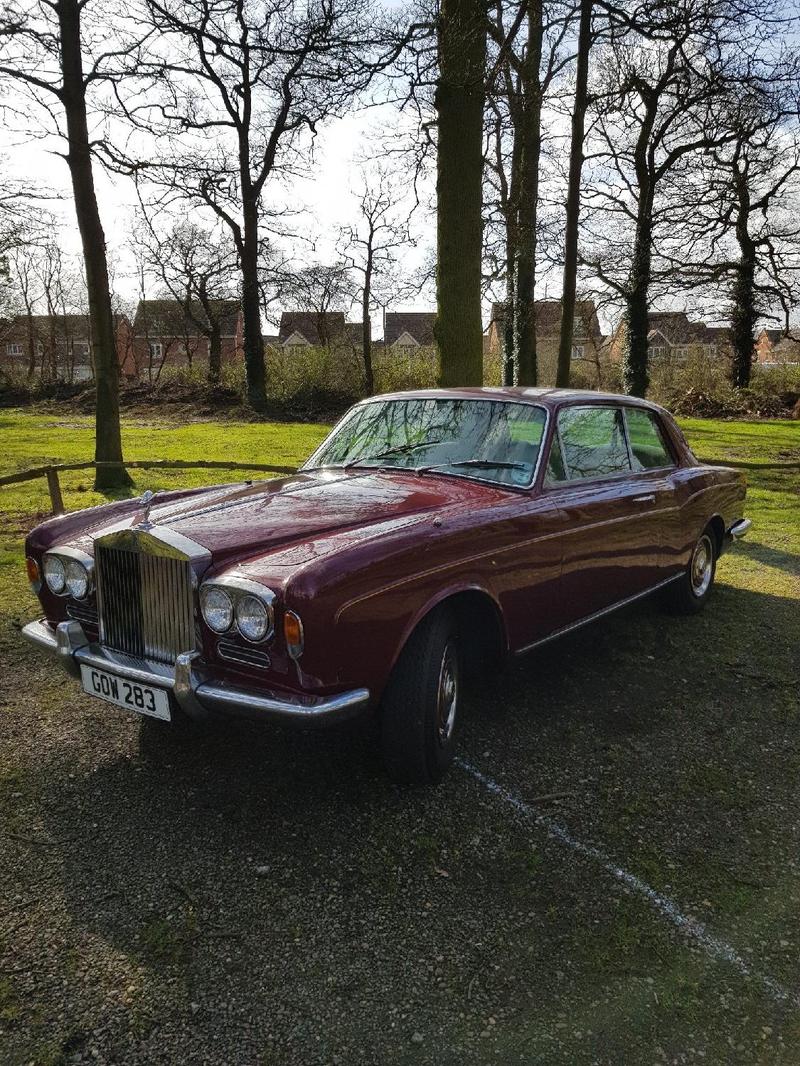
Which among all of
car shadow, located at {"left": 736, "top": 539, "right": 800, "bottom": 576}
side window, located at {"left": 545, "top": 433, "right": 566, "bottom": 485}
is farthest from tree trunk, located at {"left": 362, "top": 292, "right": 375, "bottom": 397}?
side window, located at {"left": 545, "top": 433, "right": 566, "bottom": 485}

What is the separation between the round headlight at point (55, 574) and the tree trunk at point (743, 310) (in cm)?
2524

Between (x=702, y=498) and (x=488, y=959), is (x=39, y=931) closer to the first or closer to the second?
(x=488, y=959)

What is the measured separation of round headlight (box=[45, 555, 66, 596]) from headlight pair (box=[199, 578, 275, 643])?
3.18 feet

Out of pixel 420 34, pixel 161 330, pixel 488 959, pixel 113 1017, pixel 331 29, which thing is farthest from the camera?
pixel 161 330

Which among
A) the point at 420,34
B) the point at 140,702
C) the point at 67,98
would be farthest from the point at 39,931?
the point at 67,98

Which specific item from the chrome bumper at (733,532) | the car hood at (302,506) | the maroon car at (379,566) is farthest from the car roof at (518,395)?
the chrome bumper at (733,532)

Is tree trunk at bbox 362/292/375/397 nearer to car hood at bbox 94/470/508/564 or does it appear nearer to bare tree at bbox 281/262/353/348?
bare tree at bbox 281/262/353/348

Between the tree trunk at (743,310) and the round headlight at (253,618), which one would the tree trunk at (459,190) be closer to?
the round headlight at (253,618)

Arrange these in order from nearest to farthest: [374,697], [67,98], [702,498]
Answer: [374,697] < [702,498] < [67,98]

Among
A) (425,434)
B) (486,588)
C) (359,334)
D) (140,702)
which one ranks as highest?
(359,334)

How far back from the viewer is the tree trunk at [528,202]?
9133 mm

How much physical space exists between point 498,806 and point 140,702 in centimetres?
149

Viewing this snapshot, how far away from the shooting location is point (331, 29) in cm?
836

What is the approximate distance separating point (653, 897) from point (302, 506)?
7.04ft
